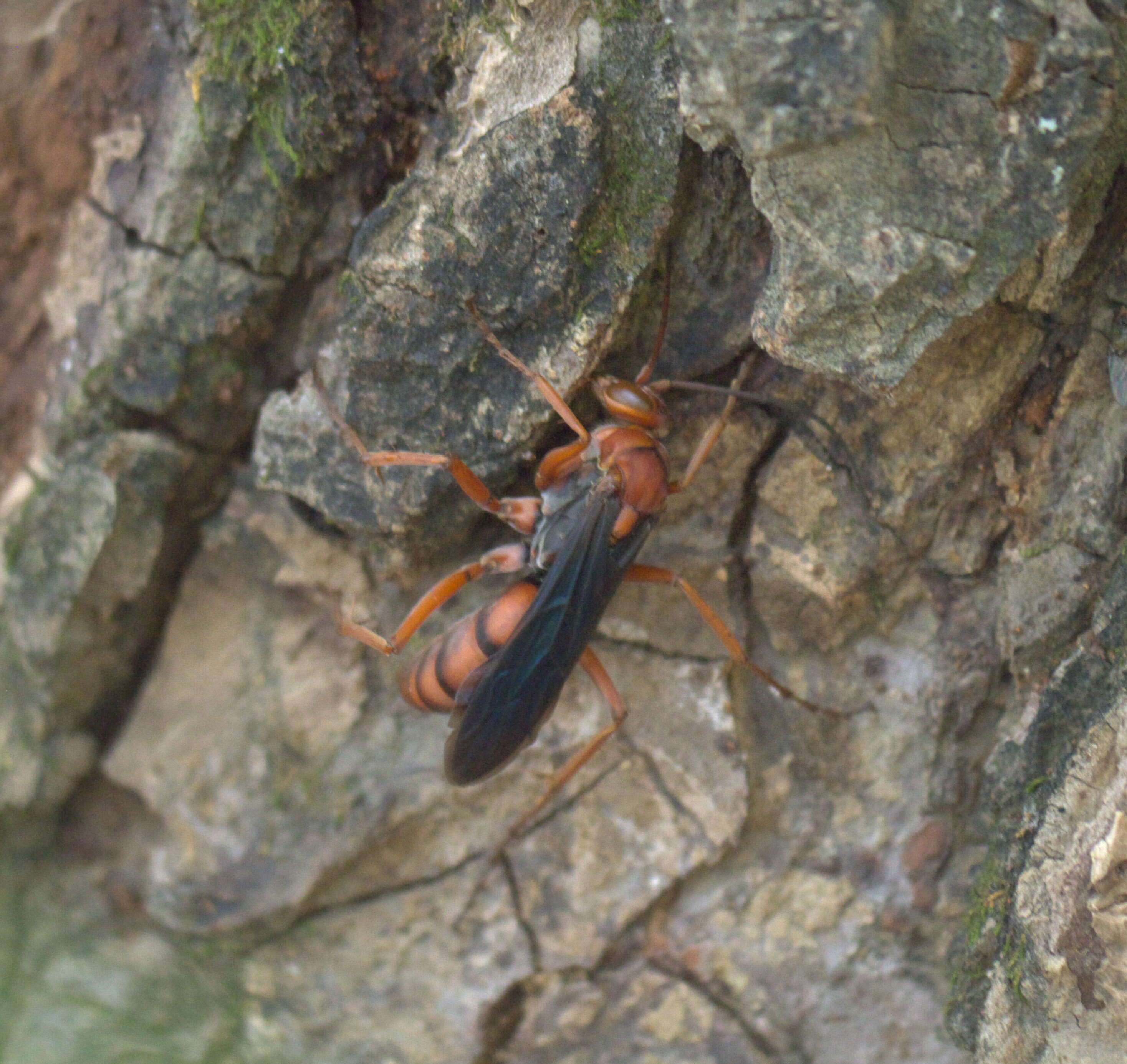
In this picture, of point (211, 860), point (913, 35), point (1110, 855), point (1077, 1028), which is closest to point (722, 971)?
point (1077, 1028)

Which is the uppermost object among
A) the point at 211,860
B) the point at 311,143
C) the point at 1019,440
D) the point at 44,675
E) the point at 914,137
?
the point at 311,143

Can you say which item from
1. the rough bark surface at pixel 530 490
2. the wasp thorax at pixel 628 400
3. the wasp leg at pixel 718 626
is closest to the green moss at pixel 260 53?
the rough bark surface at pixel 530 490

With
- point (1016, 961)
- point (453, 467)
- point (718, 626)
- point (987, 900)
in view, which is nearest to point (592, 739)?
point (718, 626)

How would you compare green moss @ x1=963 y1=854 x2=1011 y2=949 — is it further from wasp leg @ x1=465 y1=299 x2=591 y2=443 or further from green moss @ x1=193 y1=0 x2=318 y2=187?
green moss @ x1=193 y1=0 x2=318 y2=187

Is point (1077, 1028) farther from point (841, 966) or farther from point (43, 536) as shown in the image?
point (43, 536)

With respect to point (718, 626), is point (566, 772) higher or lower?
lower

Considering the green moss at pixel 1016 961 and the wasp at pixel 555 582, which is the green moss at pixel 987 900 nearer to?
the green moss at pixel 1016 961

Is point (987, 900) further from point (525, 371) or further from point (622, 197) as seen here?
point (622, 197)
